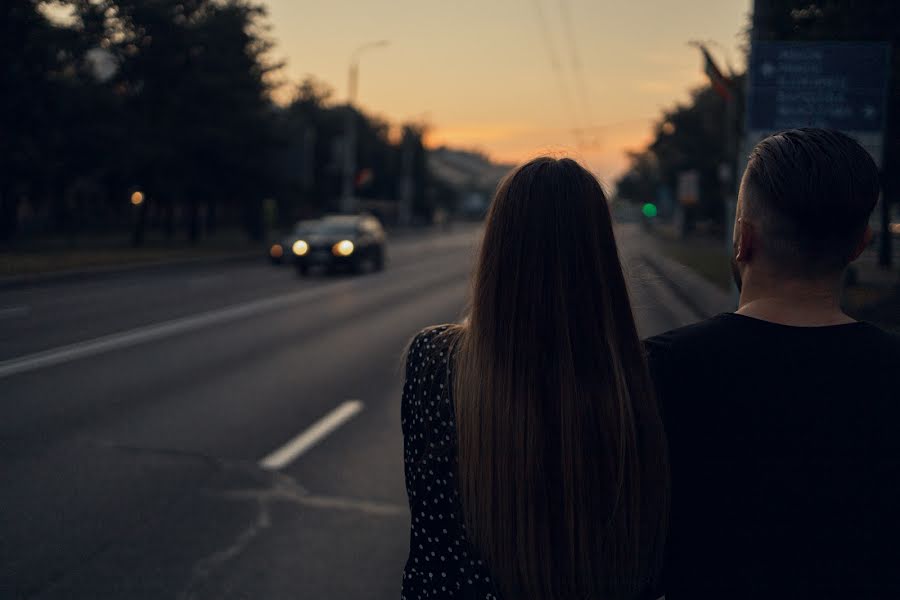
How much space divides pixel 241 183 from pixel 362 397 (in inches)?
1231

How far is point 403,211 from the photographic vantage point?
7988 cm

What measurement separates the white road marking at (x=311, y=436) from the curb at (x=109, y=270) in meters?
8.05

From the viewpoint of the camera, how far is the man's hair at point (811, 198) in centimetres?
162

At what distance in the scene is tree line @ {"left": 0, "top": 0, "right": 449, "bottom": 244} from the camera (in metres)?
25.6

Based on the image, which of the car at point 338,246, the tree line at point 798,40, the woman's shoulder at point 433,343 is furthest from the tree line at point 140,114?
the woman's shoulder at point 433,343

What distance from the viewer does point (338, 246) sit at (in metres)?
25.5

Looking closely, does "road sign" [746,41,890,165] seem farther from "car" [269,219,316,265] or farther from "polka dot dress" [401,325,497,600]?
"car" [269,219,316,265]

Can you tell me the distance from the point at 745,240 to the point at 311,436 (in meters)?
5.79

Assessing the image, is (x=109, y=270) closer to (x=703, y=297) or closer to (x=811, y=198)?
(x=703, y=297)

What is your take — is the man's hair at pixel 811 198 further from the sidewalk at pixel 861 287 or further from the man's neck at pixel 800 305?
the sidewalk at pixel 861 287

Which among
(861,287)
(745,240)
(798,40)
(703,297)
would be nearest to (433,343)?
(745,240)

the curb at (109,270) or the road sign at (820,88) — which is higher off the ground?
the road sign at (820,88)

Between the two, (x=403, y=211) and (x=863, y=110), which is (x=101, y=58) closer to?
(x=863, y=110)

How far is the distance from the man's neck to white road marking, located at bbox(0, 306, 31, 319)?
41.8 ft
